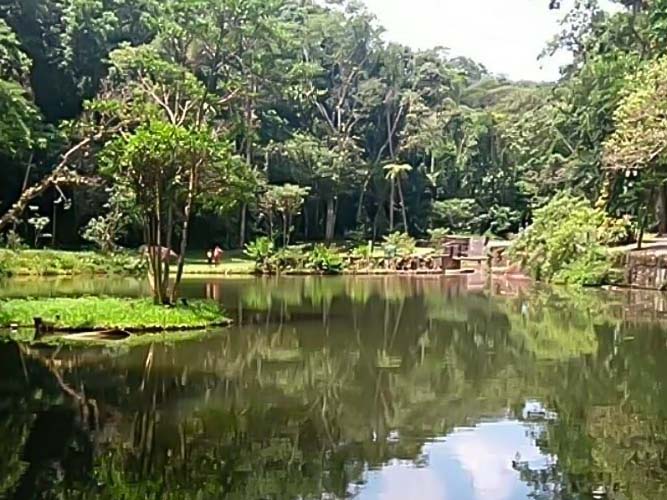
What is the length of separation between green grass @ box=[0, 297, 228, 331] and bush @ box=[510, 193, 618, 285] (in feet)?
57.4

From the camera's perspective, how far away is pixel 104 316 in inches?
698

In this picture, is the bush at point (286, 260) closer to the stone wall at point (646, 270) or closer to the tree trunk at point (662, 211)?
the stone wall at point (646, 270)

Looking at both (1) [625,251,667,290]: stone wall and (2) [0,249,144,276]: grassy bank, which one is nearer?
(1) [625,251,667,290]: stone wall

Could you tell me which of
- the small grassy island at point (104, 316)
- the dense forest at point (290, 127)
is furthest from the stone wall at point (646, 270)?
the small grassy island at point (104, 316)

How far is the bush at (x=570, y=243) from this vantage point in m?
32.9

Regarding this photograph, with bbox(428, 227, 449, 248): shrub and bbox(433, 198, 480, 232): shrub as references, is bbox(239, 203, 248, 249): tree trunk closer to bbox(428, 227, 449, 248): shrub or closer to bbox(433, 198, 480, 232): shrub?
bbox(428, 227, 449, 248): shrub

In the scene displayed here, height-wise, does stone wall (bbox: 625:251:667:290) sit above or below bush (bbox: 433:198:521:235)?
below

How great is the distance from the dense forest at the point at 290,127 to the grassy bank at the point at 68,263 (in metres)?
1.55

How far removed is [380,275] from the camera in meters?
40.1

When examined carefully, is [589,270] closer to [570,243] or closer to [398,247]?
[570,243]

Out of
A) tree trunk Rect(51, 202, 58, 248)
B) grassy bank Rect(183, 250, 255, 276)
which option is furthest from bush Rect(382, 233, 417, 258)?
tree trunk Rect(51, 202, 58, 248)

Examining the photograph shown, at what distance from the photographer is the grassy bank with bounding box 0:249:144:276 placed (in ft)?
112

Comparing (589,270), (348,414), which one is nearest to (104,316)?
(348,414)

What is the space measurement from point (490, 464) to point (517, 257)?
31729 mm
